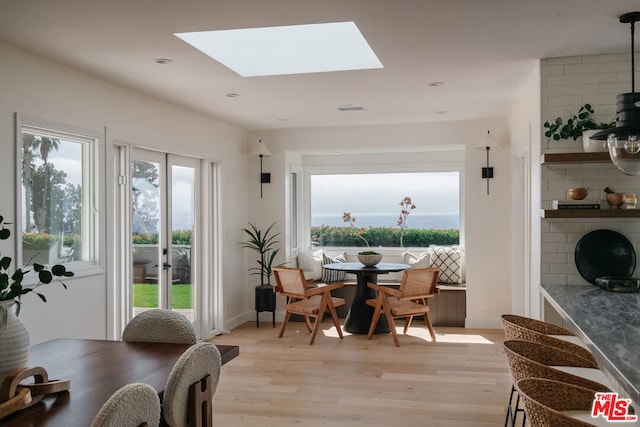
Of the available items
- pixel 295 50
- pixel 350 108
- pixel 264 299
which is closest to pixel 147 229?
pixel 264 299

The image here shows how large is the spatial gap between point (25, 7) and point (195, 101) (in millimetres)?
2604

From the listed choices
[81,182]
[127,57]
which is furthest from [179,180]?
[127,57]

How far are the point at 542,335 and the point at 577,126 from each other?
75.1 inches

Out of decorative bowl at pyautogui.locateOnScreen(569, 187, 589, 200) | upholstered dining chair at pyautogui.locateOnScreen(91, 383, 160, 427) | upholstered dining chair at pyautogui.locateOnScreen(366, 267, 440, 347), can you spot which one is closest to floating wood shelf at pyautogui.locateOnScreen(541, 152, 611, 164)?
decorative bowl at pyautogui.locateOnScreen(569, 187, 589, 200)

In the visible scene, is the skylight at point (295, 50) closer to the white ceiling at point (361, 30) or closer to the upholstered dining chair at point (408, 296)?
the white ceiling at point (361, 30)

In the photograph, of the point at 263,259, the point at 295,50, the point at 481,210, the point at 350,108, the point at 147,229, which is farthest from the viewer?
the point at 263,259

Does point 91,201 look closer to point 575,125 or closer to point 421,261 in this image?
point 575,125

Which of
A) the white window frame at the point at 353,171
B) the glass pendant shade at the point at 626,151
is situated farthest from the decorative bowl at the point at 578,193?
the white window frame at the point at 353,171

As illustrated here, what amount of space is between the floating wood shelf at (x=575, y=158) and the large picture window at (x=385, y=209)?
13.5ft

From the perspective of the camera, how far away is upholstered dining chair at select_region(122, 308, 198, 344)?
2859mm

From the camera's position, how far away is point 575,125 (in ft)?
13.9

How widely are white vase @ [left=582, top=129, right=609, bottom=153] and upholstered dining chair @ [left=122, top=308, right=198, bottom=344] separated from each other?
9.61 ft

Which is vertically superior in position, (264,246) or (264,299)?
(264,246)

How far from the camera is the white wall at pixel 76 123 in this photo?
374 centimetres
